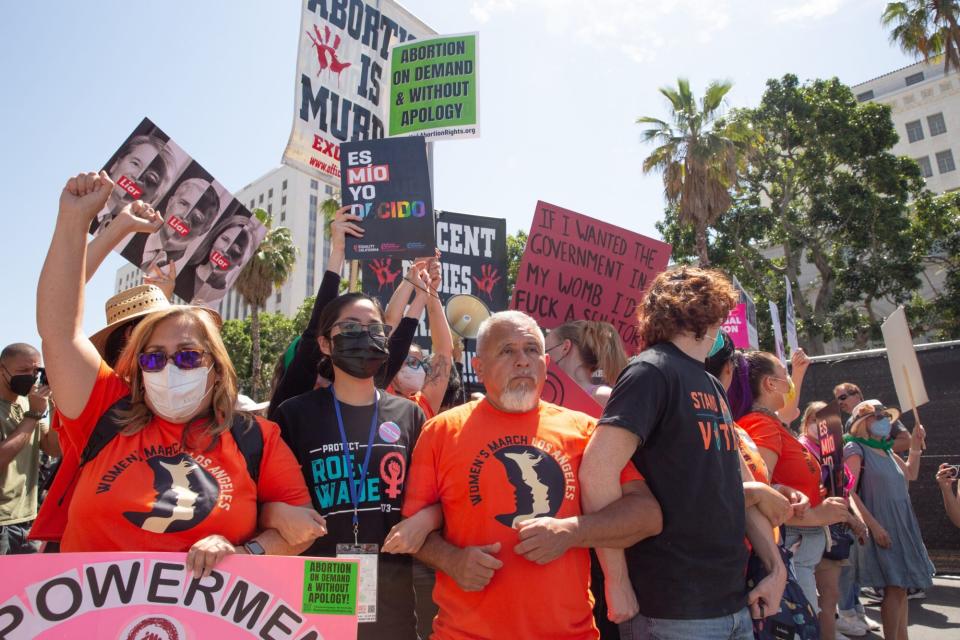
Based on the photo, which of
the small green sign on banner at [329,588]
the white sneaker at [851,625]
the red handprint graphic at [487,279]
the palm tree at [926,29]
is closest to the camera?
the small green sign on banner at [329,588]

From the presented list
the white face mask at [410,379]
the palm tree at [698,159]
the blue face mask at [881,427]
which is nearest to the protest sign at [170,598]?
the white face mask at [410,379]

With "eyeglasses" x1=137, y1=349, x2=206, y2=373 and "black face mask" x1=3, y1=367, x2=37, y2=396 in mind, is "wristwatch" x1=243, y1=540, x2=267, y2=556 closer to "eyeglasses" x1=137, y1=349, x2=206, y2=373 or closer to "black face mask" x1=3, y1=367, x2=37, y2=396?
"eyeglasses" x1=137, y1=349, x2=206, y2=373

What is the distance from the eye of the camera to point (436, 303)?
354cm

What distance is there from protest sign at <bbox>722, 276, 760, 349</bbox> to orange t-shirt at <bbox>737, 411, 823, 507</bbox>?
4227 millimetres

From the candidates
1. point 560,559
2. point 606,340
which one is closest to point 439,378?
point 606,340

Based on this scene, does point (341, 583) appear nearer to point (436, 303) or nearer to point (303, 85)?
point (436, 303)

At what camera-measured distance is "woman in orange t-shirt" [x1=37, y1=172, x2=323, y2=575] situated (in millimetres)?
1888

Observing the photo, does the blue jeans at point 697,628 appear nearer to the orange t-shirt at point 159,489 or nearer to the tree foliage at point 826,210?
the orange t-shirt at point 159,489

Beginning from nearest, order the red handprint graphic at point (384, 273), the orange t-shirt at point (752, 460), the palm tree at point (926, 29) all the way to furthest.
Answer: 1. the orange t-shirt at point (752, 460)
2. the red handprint graphic at point (384, 273)
3. the palm tree at point (926, 29)

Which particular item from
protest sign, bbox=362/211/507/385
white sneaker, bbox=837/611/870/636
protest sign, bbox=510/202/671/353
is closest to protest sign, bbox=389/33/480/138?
protest sign, bbox=362/211/507/385

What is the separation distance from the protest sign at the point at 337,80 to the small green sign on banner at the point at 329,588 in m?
4.17

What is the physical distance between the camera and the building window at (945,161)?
4941 centimetres

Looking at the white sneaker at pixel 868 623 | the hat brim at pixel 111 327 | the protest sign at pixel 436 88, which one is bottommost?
the white sneaker at pixel 868 623

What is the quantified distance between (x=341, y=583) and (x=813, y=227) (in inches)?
1005
